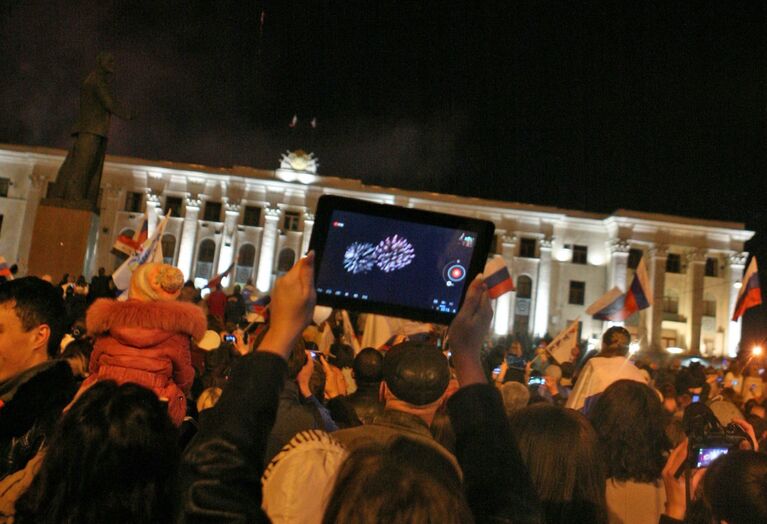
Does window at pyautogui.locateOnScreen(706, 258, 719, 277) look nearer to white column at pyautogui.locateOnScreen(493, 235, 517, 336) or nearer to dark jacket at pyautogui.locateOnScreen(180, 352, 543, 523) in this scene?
white column at pyautogui.locateOnScreen(493, 235, 517, 336)

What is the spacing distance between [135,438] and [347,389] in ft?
18.2

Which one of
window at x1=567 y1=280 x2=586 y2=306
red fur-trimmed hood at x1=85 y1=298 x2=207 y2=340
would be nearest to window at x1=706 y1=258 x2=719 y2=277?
window at x1=567 y1=280 x2=586 y2=306

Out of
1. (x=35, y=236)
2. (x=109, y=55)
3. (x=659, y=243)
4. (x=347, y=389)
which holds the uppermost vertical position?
(x=659, y=243)

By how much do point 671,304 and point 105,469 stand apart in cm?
6125

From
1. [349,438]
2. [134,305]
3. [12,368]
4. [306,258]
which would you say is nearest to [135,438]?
[306,258]

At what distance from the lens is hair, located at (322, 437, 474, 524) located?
1534 mm

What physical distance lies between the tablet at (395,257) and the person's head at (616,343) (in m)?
4.29

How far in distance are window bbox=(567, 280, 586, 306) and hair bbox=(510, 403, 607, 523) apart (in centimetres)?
5726

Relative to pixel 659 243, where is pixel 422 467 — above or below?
below

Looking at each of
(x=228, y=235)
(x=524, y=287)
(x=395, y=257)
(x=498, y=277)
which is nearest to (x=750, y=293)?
(x=498, y=277)

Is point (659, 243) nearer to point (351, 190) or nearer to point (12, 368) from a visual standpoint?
point (351, 190)

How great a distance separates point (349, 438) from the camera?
2.85m

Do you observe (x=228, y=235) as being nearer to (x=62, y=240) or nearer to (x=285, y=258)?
(x=285, y=258)

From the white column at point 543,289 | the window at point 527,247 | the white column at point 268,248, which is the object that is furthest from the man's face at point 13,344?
the window at point 527,247
